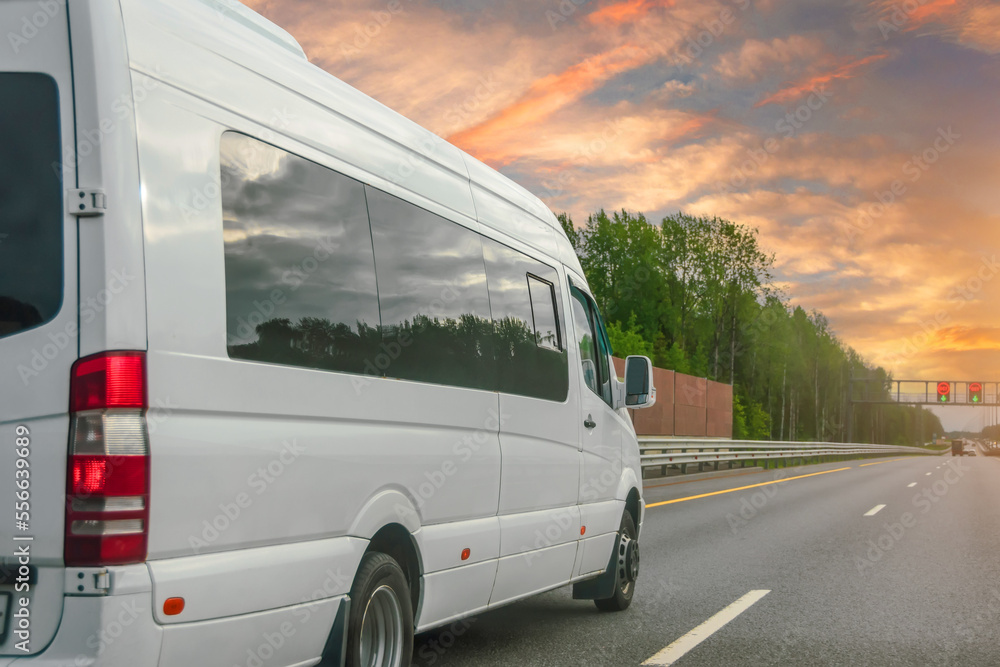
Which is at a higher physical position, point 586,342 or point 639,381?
point 586,342

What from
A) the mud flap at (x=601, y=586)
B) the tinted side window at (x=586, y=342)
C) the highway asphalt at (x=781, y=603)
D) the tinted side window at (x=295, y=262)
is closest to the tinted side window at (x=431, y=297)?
the tinted side window at (x=295, y=262)

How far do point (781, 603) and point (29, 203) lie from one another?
6.23 metres

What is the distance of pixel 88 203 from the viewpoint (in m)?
3.06

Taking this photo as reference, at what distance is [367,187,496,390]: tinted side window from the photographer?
175 inches

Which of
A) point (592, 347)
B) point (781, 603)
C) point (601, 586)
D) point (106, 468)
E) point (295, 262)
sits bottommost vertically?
point (781, 603)

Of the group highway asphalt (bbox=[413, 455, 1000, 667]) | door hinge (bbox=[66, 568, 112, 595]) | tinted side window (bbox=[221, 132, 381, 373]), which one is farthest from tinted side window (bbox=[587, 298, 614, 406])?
door hinge (bbox=[66, 568, 112, 595])

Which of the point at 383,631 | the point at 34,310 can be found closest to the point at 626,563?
the point at 383,631

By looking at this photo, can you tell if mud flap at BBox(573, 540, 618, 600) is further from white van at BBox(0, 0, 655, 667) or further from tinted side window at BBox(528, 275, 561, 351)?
white van at BBox(0, 0, 655, 667)

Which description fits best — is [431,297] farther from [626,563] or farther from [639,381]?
[626,563]

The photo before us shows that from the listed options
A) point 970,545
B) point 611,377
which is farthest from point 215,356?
point 970,545

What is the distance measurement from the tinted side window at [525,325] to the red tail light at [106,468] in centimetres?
259

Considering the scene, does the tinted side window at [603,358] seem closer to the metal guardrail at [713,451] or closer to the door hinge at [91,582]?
the door hinge at [91,582]

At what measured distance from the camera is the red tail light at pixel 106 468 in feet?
9.69

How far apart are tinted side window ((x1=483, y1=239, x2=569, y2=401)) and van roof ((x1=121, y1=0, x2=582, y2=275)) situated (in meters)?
0.21
